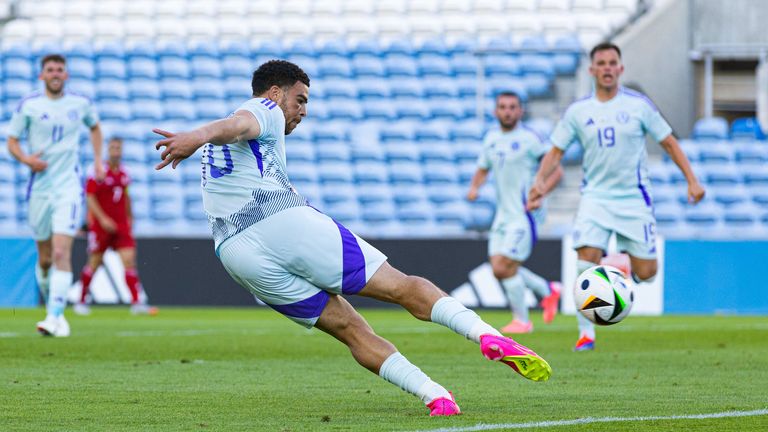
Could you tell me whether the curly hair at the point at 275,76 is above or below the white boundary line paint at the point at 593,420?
above

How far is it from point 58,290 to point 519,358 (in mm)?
6511

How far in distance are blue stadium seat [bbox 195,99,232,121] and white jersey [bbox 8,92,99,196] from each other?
10727 millimetres

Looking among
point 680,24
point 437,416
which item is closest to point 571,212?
point 680,24

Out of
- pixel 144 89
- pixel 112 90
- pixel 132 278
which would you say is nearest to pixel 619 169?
pixel 132 278

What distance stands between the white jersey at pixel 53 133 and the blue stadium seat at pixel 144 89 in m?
11.3

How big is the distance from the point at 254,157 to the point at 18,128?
6.30m

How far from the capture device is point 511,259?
12.8 meters

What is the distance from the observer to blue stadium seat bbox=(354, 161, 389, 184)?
2047cm

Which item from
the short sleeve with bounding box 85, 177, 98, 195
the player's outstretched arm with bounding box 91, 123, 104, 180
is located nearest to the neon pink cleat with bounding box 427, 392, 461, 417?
the player's outstretched arm with bounding box 91, 123, 104, 180

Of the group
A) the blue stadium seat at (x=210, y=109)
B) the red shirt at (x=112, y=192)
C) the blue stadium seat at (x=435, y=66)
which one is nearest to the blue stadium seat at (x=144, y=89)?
the blue stadium seat at (x=210, y=109)

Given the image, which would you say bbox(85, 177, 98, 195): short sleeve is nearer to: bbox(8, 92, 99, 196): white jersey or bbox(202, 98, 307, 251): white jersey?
bbox(8, 92, 99, 196): white jersey

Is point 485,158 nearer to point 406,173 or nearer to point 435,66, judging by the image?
point 406,173

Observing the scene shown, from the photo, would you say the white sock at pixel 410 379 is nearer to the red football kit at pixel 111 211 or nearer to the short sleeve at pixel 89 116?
the short sleeve at pixel 89 116

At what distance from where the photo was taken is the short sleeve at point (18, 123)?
11430 mm
